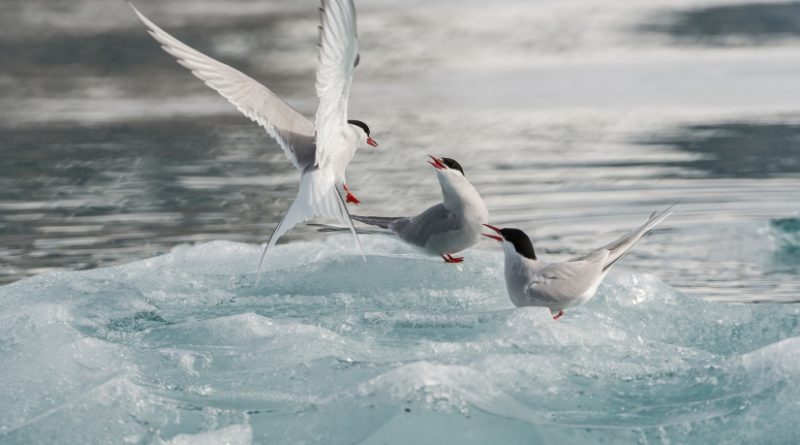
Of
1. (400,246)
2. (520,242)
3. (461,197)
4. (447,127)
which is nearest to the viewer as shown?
(520,242)

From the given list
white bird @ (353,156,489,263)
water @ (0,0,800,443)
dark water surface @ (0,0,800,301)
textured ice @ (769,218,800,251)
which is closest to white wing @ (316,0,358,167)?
white bird @ (353,156,489,263)

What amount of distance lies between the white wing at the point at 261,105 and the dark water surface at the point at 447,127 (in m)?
1.33

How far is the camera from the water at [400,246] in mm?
3594

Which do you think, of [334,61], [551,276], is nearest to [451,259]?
[551,276]

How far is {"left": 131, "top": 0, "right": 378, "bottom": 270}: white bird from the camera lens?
14.4 feet

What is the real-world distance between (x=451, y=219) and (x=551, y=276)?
68 cm

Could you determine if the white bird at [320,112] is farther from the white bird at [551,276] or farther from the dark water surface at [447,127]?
the dark water surface at [447,127]

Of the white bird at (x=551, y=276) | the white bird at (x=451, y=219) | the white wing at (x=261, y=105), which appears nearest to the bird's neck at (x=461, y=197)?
the white bird at (x=451, y=219)

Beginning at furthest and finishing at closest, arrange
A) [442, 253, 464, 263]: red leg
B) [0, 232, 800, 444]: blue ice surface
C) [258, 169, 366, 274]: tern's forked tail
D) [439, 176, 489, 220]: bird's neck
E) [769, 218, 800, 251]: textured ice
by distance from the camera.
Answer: [769, 218, 800, 251]: textured ice
[442, 253, 464, 263]: red leg
[439, 176, 489, 220]: bird's neck
[258, 169, 366, 274]: tern's forked tail
[0, 232, 800, 444]: blue ice surface

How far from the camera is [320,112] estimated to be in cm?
479

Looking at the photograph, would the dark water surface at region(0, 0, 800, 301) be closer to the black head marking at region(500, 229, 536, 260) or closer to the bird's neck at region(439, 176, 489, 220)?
the bird's neck at region(439, 176, 489, 220)

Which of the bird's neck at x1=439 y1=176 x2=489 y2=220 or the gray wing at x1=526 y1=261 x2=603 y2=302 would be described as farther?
the bird's neck at x1=439 y1=176 x2=489 y2=220

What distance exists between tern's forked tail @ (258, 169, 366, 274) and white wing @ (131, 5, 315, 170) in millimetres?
261

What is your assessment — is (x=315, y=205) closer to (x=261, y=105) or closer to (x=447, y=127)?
(x=261, y=105)
